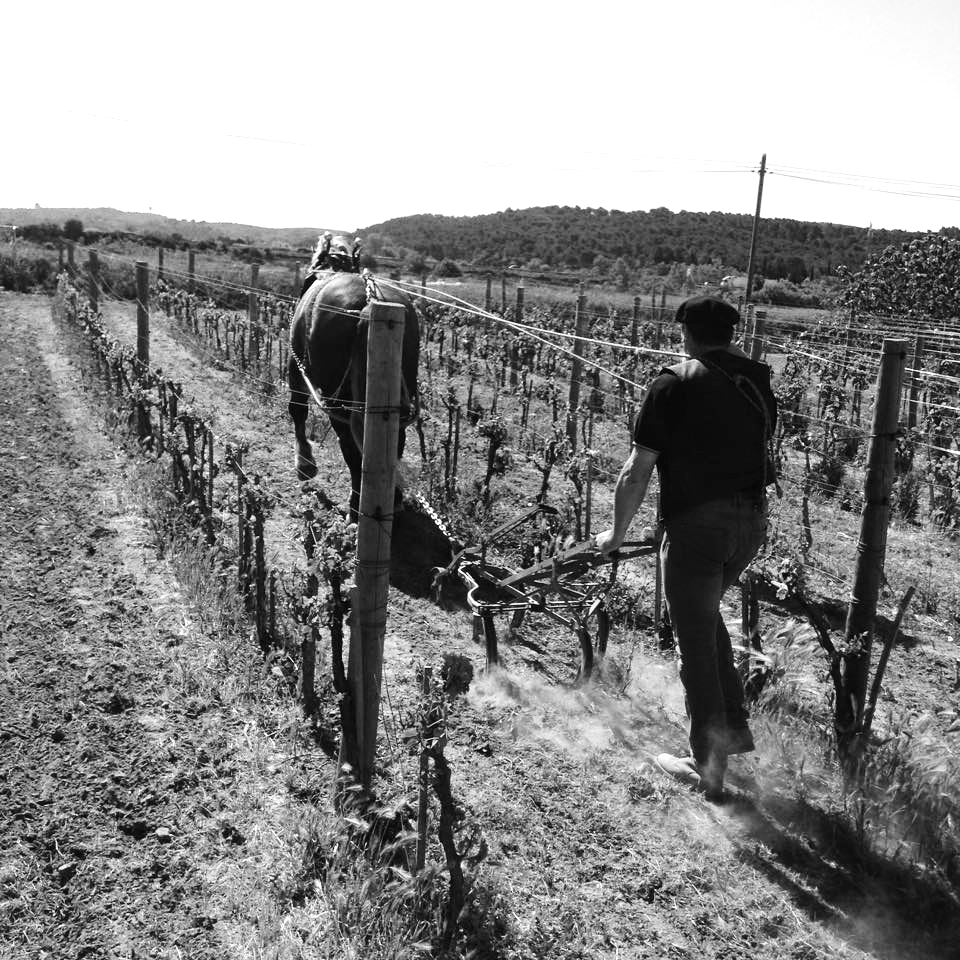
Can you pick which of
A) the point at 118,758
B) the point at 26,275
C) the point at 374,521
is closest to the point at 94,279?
the point at 26,275

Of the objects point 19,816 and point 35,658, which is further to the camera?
point 35,658

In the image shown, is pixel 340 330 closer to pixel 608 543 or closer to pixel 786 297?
pixel 608 543

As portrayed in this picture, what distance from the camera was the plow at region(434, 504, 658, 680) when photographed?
173 inches

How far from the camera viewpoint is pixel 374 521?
11.3ft

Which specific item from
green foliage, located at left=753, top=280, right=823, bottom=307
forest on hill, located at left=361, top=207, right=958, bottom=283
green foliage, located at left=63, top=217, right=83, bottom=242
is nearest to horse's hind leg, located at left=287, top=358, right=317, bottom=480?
green foliage, located at left=63, top=217, right=83, bottom=242

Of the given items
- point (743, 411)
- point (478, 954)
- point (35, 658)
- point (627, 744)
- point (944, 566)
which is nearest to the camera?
point (478, 954)

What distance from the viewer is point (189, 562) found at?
5527mm

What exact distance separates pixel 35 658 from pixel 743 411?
3.53 m

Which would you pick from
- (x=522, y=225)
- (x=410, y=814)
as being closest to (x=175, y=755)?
(x=410, y=814)

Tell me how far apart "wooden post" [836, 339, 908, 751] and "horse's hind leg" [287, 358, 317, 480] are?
15.2 feet

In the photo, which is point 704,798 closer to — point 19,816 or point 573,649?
point 573,649

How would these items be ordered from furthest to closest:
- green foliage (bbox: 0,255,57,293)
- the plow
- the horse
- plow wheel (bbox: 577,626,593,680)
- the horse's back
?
green foliage (bbox: 0,255,57,293) < the horse's back < the horse < plow wheel (bbox: 577,626,593,680) < the plow

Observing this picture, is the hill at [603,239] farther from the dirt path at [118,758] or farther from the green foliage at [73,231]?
the dirt path at [118,758]

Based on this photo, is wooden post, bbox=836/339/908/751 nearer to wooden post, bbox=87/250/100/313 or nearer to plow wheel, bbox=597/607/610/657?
plow wheel, bbox=597/607/610/657
